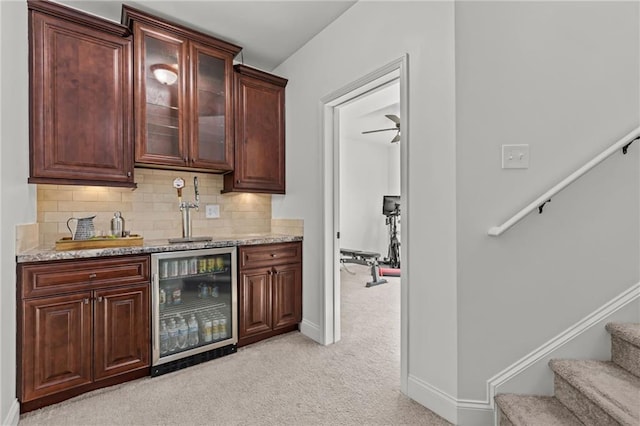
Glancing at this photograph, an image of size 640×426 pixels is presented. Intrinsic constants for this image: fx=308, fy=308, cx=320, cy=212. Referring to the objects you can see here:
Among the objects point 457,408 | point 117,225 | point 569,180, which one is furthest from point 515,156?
point 117,225

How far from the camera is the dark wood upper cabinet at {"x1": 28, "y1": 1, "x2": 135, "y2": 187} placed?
2.13m

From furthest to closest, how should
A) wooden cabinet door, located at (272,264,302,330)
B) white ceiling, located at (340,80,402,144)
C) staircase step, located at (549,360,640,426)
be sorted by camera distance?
white ceiling, located at (340,80,402,144)
wooden cabinet door, located at (272,264,302,330)
staircase step, located at (549,360,640,426)

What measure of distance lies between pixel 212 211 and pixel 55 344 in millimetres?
1674

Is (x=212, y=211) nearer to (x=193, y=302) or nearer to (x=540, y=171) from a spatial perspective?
(x=193, y=302)

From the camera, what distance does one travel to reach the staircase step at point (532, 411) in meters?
1.49

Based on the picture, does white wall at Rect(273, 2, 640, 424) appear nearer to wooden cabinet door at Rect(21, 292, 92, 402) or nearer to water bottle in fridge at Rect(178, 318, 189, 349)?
water bottle in fridge at Rect(178, 318, 189, 349)

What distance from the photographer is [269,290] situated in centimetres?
299

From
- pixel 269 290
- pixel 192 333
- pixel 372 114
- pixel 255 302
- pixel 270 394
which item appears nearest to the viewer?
pixel 270 394

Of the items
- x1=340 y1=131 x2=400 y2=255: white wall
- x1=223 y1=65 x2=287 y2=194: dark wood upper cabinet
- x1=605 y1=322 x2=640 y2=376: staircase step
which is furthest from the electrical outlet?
x1=340 y1=131 x2=400 y2=255: white wall

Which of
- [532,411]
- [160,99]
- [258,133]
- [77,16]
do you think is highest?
[77,16]

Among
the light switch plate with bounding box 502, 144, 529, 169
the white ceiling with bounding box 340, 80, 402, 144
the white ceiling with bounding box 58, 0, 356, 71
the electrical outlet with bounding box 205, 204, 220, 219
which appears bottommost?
the electrical outlet with bounding box 205, 204, 220, 219

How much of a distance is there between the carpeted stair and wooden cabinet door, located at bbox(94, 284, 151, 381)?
7.79 feet

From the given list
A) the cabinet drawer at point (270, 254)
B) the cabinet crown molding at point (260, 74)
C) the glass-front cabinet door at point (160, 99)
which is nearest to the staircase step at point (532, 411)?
the cabinet drawer at point (270, 254)

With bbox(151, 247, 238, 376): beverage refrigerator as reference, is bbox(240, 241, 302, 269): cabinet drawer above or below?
above
